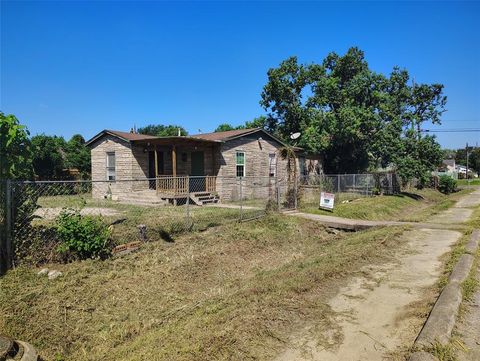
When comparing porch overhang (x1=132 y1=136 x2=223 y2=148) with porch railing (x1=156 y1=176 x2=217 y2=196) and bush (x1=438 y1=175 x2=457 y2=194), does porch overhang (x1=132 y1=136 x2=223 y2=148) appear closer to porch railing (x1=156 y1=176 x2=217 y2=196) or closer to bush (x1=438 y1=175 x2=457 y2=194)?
porch railing (x1=156 y1=176 x2=217 y2=196)

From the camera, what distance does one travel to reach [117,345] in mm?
4539

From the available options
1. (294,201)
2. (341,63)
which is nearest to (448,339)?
(294,201)

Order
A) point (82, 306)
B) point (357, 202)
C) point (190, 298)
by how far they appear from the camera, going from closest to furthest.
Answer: point (82, 306), point (190, 298), point (357, 202)

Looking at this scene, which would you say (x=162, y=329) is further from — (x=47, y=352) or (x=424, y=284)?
(x=424, y=284)

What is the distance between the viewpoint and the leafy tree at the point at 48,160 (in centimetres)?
2603

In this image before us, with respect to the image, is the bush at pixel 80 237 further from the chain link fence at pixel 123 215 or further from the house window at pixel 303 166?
the house window at pixel 303 166

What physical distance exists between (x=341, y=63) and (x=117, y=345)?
26387 millimetres

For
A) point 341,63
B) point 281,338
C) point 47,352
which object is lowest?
point 47,352

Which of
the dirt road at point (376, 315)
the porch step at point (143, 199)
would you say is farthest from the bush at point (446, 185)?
the dirt road at point (376, 315)

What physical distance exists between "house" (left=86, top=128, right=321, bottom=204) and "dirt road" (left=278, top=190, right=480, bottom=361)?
38.0ft

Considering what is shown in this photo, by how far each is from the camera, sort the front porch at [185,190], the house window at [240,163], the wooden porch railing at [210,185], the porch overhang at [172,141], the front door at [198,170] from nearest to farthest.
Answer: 1. the front porch at [185,190]
2. the porch overhang at [172,141]
3. the wooden porch railing at [210,185]
4. the front door at [198,170]
5. the house window at [240,163]

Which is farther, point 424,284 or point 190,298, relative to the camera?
point 190,298

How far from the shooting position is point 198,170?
772 inches

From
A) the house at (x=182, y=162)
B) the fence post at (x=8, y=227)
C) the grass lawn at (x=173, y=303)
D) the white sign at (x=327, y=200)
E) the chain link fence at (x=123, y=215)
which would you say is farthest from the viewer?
the house at (x=182, y=162)
